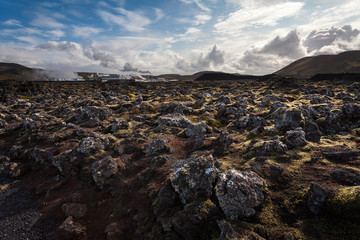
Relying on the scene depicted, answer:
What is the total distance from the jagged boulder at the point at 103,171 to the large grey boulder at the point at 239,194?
9.10 metres

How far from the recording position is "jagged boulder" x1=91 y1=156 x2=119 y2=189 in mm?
14046

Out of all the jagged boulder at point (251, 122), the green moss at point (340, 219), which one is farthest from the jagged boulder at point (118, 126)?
the green moss at point (340, 219)

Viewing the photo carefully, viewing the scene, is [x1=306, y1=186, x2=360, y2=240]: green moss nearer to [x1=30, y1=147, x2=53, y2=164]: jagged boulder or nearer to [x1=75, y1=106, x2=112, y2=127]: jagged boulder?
[x1=30, y1=147, x2=53, y2=164]: jagged boulder

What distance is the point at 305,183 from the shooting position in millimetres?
9805

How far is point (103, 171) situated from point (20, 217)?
6.14 meters

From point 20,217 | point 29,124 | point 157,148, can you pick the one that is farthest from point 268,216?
point 29,124

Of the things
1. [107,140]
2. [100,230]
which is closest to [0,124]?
[107,140]

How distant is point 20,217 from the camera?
12.7 metres

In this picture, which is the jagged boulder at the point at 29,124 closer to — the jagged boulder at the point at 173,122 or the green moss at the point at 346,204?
the jagged boulder at the point at 173,122

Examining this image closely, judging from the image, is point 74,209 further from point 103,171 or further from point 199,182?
point 199,182

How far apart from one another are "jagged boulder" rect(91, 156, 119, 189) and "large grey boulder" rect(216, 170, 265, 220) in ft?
29.9

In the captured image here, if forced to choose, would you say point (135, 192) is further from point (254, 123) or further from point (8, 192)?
point (254, 123)

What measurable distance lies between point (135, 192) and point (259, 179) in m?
8.15

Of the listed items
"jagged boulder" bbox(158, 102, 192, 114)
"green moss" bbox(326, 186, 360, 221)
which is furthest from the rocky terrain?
"jagged boulder" bbox(158, 102, 192, 114)
